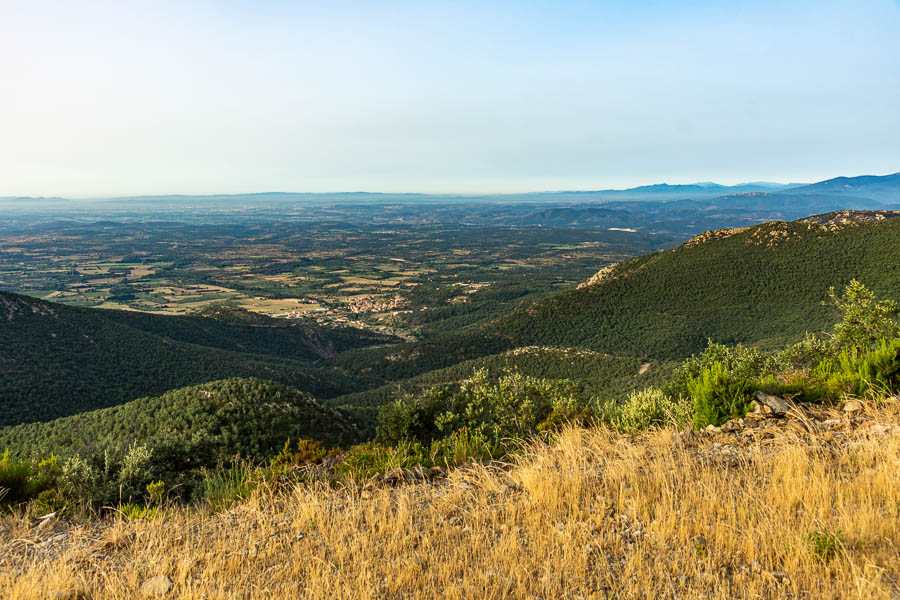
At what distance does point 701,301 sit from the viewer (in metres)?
81.7

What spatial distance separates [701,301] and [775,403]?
8289 centimetres

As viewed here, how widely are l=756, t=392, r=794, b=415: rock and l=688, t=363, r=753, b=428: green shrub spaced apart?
20cm

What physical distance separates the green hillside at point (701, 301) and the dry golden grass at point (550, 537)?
66.1 m

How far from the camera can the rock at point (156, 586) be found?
14.8 ft

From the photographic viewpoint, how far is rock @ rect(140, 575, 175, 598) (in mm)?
4520

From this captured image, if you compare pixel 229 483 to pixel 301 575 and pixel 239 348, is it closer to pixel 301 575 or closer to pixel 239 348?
pixel 301 575

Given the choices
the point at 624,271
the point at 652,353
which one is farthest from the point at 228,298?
the point at 652,353

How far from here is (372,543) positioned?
5.27 m

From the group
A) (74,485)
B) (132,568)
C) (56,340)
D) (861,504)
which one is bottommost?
(56,340)

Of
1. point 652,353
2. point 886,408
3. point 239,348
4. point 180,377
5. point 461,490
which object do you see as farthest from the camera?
point 239,348

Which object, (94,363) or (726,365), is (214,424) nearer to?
(726,365)

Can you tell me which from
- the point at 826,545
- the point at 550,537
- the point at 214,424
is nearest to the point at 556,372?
the point at 214,424

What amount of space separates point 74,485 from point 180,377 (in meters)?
51.9

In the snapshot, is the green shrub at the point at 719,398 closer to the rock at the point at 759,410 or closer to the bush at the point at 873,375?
the rock at the point at 759,410
